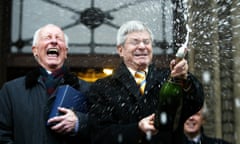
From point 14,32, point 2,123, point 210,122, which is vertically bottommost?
point 210,122

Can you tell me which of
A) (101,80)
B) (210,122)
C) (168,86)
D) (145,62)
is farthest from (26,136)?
(210,122)

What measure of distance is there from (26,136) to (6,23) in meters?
3.60

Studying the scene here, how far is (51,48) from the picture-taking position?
3.19m

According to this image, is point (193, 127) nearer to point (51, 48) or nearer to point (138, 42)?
point (138, 42)

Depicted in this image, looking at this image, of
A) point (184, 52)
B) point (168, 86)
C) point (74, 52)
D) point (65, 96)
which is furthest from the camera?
point (74, 52)

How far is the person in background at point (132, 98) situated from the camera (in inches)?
95.0

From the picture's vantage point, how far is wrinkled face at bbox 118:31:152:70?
9.25 feet

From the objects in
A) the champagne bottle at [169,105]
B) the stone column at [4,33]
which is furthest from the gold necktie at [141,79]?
the stone column at [4,33]

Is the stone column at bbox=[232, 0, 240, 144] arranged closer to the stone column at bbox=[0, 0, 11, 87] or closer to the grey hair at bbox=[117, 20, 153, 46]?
the stone column at bbox=[0, 0, 11, 87]

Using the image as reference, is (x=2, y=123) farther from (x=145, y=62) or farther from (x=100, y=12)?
(x=100, y=12)

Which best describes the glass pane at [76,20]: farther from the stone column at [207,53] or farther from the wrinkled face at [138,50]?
the wrinkled face at [138,50]

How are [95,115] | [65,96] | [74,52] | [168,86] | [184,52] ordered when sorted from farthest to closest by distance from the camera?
[74,52] → [65,96] → [95,115] → [168,86] → [184,52]

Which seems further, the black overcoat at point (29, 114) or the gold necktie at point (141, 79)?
the black overcoat at point (29, 114)

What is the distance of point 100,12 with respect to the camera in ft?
20.6
